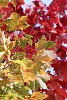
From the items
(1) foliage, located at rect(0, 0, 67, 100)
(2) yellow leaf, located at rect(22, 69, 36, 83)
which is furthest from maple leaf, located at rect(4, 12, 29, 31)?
(2) yellow leaf, located at rect(22, 69, 36, 83)

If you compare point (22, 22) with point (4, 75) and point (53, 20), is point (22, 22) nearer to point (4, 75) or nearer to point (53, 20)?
point (4, 75)

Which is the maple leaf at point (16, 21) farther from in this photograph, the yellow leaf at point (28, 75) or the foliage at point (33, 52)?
the yellow leaf at point (28, 75)

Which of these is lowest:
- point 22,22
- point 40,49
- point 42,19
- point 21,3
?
point 40,49

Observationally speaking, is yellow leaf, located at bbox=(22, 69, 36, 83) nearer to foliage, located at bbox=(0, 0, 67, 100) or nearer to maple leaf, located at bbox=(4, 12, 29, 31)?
foliage, located at bbox=(0, 0, 67, 100)

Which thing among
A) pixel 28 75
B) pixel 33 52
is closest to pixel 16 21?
pixel 28 75

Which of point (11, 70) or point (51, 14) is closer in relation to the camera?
point (11, 70)

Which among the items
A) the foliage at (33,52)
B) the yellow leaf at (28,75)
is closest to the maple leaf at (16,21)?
the foliage at (33,52)

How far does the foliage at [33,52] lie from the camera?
1065mm

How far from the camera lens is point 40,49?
3.84ft

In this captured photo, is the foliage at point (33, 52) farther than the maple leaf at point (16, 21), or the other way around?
the maple leaf at point (16, 21)

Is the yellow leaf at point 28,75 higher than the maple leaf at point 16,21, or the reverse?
the maple leaf at point 16,21

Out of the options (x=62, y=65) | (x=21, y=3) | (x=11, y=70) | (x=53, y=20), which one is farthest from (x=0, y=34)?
(x=21, y=3)

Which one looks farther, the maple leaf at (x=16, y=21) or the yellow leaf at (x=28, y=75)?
the maple leaf at (x=16, y=21)

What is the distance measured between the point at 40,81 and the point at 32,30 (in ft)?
1.76
